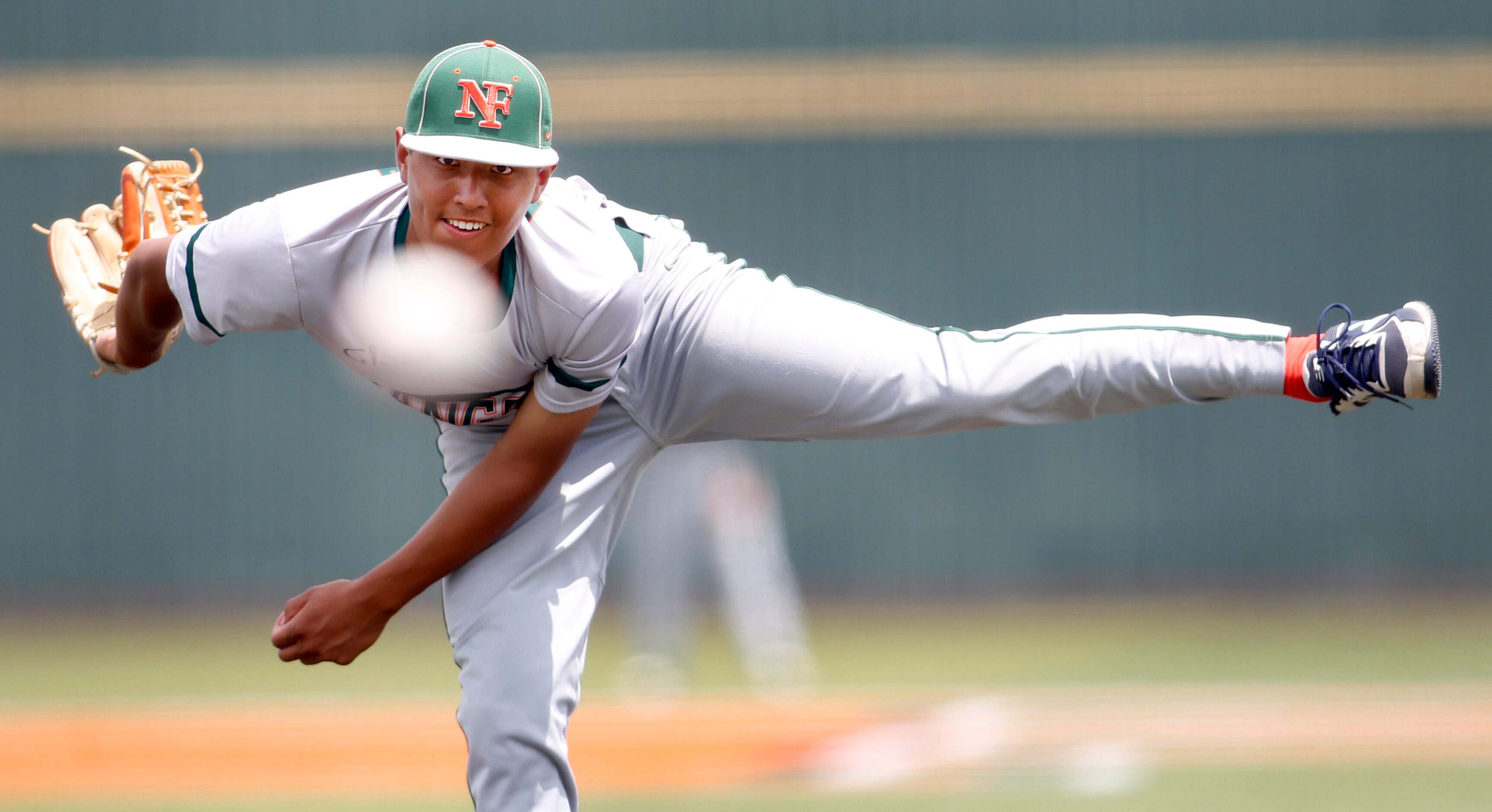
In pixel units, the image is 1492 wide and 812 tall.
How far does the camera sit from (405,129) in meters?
2.44

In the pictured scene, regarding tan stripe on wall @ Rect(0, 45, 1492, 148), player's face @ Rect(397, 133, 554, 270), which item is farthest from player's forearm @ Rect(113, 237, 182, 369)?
tan stripe on wall @ Rect(0, 45, 1492, 148)

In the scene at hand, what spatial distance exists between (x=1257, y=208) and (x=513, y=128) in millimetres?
6474

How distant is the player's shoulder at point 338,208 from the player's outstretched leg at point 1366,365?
1744mm

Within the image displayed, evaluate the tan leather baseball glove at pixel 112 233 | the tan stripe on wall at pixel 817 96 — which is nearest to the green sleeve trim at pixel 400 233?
the tan leather baseball glove at pixel 112 233

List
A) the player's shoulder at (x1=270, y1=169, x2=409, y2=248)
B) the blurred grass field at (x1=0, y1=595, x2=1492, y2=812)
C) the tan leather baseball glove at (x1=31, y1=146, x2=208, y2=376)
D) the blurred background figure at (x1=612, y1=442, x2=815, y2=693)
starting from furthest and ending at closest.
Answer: the blurred background figure at (x1=612, y1=442, x2=815, y2=693), the blurred grass field at (x1=0, y1=595, x2=1492, y2=812), the tan leather baseball glove at (x1=31, y1=146, x2=208, y2=376), the player's shoulder at (x1=270, y1=169, x2=409, y2=248)

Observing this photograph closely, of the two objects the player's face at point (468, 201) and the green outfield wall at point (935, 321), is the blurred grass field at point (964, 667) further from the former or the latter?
the player's face at point (468, 201)

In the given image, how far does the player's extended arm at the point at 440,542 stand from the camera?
2.71m

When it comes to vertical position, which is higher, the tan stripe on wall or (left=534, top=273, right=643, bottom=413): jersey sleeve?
the tan stripe on wall

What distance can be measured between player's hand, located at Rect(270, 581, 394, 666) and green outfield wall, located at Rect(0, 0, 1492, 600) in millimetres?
5247

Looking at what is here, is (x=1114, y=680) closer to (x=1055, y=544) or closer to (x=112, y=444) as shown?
(x=1055, y=544)

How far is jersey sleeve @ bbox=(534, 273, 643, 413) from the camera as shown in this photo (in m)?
2.57

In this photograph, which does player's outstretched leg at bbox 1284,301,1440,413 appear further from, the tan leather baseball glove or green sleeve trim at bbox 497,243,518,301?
the tan leather baseball glove

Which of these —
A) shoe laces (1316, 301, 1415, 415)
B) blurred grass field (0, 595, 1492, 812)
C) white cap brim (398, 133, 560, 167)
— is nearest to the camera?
white cap brim (398, 133, 560, 167)

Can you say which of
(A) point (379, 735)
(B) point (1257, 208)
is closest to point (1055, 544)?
(B) point (1257, 208)
